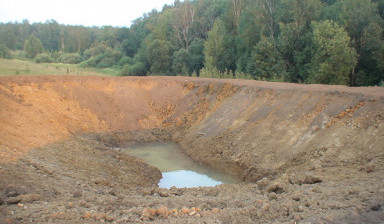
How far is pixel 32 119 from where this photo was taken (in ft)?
46.4

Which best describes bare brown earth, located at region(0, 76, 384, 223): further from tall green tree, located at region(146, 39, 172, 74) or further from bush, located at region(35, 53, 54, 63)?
bush, located at region(35, 53, 54, 63)

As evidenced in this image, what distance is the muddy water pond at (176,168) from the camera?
11789 millimetres

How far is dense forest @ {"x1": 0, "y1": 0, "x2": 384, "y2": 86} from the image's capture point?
78.4ft

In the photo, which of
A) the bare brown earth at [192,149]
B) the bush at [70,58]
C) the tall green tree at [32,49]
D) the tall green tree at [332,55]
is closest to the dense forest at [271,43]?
the tall green tree at [332,55]

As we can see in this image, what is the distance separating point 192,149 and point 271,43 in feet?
55.8

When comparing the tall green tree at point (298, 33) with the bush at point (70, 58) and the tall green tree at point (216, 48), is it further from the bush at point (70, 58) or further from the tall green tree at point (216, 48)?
Answer: the bush at point (70, 58)

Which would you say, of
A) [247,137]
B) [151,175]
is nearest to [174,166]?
[151,175]

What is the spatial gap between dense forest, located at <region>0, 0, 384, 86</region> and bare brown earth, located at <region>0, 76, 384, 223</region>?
33.8ft

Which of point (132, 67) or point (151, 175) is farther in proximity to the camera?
point (132, 67)

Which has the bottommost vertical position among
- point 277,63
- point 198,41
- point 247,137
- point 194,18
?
point 247,137

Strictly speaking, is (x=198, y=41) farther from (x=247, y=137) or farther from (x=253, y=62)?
(x=247, y=137)

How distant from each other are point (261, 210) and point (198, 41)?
38.5m

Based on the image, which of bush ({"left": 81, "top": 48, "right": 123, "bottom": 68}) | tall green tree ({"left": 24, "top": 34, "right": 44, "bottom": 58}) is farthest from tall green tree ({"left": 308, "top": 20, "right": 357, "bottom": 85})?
tall green tree ({"left": 24, "top": 34, "right": 44, "bottom": 58})

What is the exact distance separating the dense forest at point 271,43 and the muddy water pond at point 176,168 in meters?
13.4
